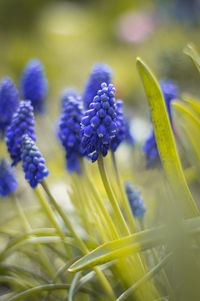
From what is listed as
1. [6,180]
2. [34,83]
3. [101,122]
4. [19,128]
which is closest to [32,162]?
[19,128]

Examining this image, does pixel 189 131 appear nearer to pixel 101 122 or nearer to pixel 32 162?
pixel 101 122

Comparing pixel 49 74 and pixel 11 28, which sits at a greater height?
pixel 11 28

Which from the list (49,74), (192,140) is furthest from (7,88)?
(49,74)

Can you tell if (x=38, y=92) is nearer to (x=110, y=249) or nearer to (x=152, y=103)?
(x=152, y=103)

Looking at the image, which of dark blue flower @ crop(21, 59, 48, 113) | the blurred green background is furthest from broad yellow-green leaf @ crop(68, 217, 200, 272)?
the blurred green background

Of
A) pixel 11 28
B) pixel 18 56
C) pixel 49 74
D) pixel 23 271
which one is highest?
pixel 11 28

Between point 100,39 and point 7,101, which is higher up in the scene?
point 100,39
